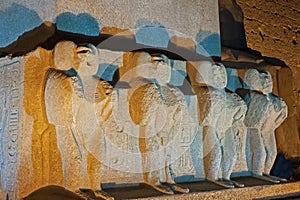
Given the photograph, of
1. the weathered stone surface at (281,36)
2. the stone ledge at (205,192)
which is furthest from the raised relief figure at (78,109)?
the weathered stone surface at (281,36)

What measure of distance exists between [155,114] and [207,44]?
114 centimetres

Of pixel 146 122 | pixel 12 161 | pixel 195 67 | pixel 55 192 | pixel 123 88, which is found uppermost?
pixel 195 67

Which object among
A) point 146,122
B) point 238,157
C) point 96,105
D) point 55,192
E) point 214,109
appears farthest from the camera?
point 238,157

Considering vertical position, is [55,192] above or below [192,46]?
below

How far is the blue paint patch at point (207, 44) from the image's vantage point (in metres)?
3.67

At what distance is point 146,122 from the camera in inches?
112

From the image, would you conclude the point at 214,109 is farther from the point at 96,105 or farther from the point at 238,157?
the point at 96,105

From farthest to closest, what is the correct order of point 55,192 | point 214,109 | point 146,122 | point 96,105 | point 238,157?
point 238,157, point 214,109, point 146,122, point 96,105, point 55,192

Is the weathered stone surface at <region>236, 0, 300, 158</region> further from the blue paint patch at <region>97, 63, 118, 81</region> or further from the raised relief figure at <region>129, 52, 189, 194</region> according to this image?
the blue paint patch at <region>97, 63, 118, 81</region>

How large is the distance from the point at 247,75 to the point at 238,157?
2.23ft

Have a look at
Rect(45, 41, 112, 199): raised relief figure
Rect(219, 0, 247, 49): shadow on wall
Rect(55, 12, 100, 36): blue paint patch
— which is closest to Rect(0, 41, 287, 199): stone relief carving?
Rect(45, 41, 112, 199): raised relief figure

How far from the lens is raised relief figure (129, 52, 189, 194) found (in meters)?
2.83

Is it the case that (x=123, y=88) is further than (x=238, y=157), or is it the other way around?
(x=238, y=157)

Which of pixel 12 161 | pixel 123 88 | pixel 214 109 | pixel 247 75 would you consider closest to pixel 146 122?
pixel 123 88
